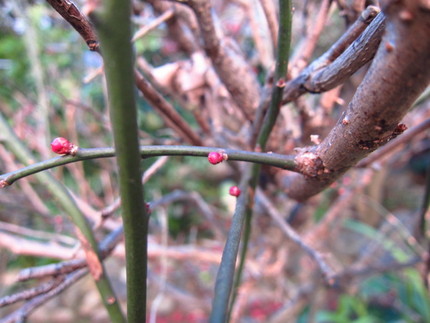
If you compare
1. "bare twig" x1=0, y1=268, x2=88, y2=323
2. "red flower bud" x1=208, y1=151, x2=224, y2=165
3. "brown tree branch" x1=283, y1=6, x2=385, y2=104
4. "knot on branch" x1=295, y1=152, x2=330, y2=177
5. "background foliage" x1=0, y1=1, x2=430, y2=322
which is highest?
"brown tree branch" x1=283, y1=6, x2=385, y2=104

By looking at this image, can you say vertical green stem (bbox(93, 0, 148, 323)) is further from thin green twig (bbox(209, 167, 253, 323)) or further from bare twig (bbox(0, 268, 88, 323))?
bare twig (bbox(0, 268, 88, 323))

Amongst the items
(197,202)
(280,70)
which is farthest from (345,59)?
(197,202)

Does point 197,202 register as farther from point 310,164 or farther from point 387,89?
point 387,89

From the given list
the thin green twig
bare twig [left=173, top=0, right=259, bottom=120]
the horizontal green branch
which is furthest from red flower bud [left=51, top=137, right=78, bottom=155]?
bare twig [left=173, top=0, right=259, bottom=120]

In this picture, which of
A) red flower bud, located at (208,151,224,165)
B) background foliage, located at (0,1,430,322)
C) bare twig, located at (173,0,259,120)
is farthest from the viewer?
background foliage, located at (0,1,430,322)

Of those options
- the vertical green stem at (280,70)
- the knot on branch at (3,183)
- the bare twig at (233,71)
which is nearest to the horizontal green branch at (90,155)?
the knot on branch at (3,183)

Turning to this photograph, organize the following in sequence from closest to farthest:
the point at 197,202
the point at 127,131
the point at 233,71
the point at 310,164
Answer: the point at 127,131, the point at 310,164, the point at 233,71, the point at 197,202
